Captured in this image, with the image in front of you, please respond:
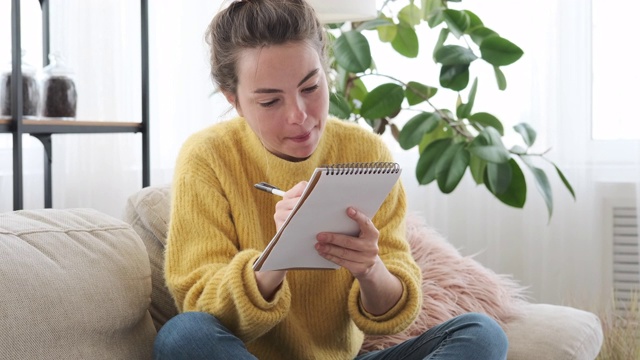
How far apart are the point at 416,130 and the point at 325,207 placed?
1297mm

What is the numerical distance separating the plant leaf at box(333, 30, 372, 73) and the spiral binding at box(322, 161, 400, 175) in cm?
116

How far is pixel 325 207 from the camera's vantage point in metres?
1.15

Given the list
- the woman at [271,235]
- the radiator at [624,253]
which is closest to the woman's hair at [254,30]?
the woman at [271,235]

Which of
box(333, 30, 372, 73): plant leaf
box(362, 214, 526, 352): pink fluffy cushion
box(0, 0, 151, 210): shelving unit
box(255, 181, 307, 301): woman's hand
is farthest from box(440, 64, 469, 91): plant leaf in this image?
box(255, 181, 307, 301): woman's hand

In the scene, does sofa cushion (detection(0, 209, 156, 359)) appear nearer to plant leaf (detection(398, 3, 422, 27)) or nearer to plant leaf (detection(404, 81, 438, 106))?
plant leaf (detection(404, 81, 438, 106))

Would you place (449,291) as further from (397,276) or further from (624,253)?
(624,253)

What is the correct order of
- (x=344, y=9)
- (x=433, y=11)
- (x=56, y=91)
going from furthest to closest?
(x=433, y=11) → (x=344, y=9) → (x=56, y=91)

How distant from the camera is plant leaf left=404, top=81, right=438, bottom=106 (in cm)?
250

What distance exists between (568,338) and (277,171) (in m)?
0.65

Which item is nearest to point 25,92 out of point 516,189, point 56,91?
point 56,91

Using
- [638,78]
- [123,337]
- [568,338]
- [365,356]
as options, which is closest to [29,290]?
[123,337]

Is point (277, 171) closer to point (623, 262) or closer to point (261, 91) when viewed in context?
point (261, 91)

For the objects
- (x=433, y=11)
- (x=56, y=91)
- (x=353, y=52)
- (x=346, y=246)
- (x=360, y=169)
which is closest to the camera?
(x=360, y=169)

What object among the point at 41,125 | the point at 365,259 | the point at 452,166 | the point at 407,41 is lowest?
the point at 365,259
